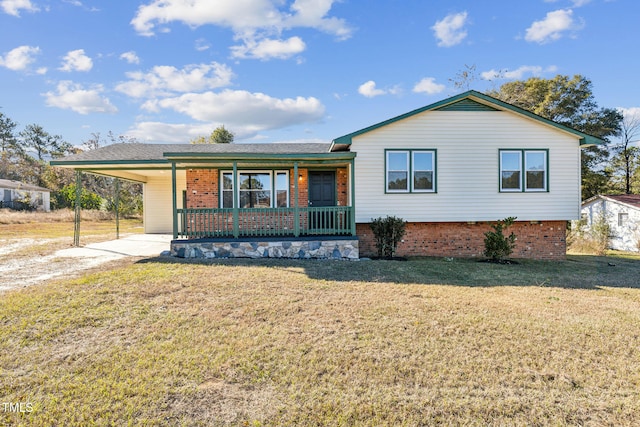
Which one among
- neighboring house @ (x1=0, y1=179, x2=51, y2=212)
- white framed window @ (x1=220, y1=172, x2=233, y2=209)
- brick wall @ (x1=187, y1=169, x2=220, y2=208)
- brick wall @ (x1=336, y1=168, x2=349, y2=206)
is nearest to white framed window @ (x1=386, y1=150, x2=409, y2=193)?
brick wall @ (x1=336, y1=168, x2=349, y2=206)

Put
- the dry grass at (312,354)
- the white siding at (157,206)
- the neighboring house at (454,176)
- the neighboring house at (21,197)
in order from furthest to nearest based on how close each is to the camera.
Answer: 1. the neighboring house at (21,197)
2. the white siding at (157,206)
3. the neighboring house at (454,176)
4. the dry grass at (312,354)

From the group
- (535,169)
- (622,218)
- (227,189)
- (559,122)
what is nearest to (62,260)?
(227,189)

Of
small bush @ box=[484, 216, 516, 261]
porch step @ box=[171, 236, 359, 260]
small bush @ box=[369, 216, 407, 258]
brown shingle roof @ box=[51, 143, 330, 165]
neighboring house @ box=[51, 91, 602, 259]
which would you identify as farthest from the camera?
brown shingle roof @ box=[51, 143, 330, 165]

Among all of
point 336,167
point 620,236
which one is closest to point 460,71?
point 620,236

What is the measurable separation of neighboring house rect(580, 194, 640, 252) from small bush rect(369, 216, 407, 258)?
17108 millimetres

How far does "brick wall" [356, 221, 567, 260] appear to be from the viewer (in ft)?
36.5

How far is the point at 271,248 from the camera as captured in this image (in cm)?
980

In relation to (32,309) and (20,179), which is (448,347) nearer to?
(32,309)

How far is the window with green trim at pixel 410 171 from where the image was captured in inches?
424

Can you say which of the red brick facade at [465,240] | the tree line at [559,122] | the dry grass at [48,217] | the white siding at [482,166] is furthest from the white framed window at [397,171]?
the dry grass at [48,217]

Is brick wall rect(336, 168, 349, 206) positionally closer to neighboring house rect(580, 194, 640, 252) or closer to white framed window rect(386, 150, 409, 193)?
white framed window rect(386, 150, 409, 193)

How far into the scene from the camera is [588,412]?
9.38 feet

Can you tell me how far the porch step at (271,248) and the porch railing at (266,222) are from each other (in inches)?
14.5

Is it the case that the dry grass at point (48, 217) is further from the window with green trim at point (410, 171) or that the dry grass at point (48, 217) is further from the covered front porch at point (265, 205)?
the window with green trim at point (410, 171)
